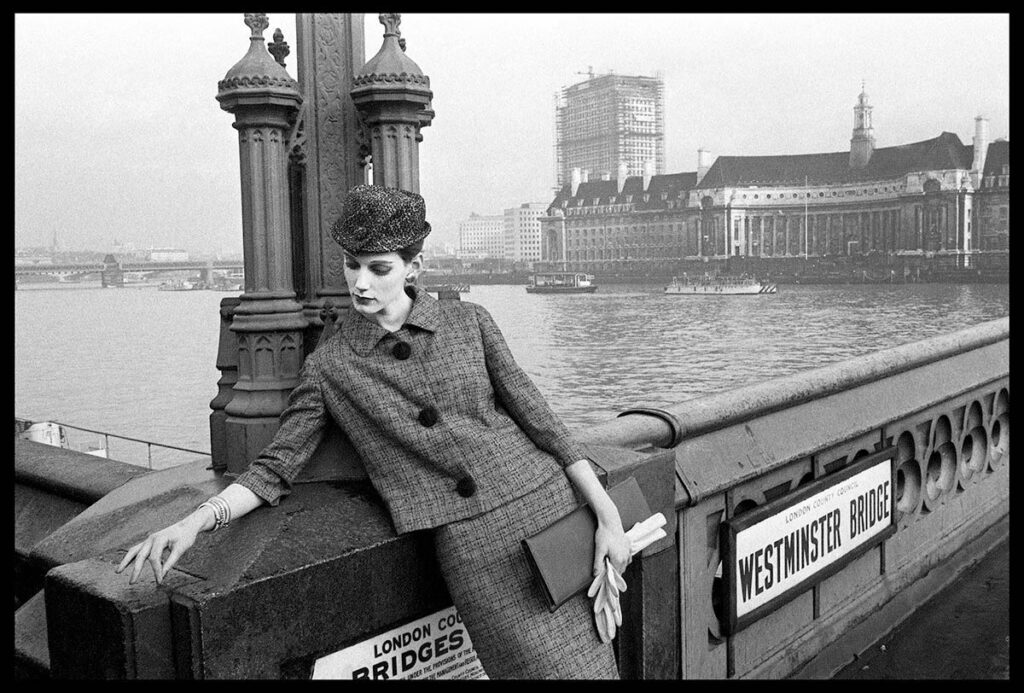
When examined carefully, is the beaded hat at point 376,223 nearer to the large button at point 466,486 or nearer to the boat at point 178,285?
the large button at point 466,486

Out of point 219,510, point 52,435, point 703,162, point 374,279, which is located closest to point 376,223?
point 374,279

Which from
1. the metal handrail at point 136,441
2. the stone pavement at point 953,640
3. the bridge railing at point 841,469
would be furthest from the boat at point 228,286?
the stone pavement at point 953,640

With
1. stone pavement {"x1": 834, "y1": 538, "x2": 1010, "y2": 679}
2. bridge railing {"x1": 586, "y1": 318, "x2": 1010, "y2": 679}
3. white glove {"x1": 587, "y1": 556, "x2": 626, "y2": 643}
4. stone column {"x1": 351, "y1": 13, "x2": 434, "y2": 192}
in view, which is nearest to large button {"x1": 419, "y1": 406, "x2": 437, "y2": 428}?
white glove {"x1": 587, "y1": 556, "x2": 626, "y2": 643}

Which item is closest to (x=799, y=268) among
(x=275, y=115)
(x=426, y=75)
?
(x=426, y=75)

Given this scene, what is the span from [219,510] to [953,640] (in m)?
3.94

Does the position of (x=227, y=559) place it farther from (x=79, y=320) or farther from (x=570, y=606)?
(x=79, y=320)

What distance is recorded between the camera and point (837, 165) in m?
5.52

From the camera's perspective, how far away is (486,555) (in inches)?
91.6

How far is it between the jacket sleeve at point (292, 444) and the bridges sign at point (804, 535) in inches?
77.4

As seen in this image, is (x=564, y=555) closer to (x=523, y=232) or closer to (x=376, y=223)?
(x=376, y=223)

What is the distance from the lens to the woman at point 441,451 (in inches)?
90.7

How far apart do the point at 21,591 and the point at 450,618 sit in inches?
79.1

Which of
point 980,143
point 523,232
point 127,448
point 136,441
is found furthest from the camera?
point 980,143

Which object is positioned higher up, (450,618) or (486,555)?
(486,555)
